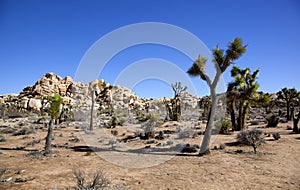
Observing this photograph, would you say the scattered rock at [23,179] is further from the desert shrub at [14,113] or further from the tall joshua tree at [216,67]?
the desert shrub at [14,113]

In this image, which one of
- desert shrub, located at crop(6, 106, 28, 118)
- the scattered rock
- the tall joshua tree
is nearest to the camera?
the scattered rock

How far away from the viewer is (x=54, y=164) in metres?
8.30

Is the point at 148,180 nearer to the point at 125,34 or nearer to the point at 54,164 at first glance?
the point at 54,164

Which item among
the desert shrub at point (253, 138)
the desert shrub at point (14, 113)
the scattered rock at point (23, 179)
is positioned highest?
the desert shrub at point (14, 113)

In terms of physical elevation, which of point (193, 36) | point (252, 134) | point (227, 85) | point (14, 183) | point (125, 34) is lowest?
point (14, 183)

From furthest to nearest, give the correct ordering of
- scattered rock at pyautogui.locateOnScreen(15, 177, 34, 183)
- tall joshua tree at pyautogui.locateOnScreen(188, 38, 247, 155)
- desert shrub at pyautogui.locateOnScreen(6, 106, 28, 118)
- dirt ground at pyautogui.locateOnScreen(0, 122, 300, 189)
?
desert shrub at pyautogui.locateOnScreen(6, 106, 28, 118), tall joshua tree at pyautogui.locateOnScreen(188, 38, 247, 155), scattered rock at pyautogui.locateOnScreen(15, 177, 34, 183), dirt ground at pyautogui.locateOnScreen(0, 122, 300, 189)

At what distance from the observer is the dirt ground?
5.86 metres

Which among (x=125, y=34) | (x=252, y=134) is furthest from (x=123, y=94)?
(x=252, y=134)

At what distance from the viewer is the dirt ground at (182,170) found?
586 cm

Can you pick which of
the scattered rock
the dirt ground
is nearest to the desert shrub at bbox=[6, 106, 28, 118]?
the dirt ground

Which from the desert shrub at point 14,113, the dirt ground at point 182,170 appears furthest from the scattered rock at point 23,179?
A: the desert shrub at point 14,113

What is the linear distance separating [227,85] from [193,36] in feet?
13.4

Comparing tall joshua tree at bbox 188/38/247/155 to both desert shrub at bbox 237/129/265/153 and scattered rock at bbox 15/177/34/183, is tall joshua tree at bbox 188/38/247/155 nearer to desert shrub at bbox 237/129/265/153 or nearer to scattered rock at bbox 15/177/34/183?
desert shrub at bbox 237/129/265/153

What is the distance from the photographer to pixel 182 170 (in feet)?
24.0
